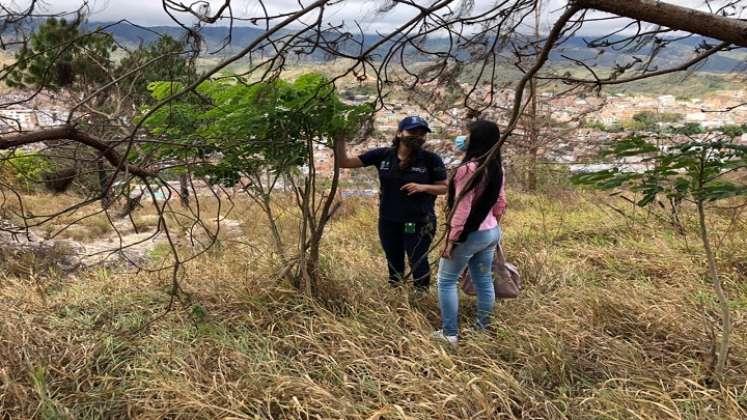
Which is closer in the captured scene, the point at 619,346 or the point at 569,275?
the point at 619,346

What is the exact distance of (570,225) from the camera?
5.54 meters

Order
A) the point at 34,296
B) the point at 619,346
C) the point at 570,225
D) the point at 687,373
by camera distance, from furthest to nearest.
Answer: the point at 570,225 < the point at 34,296 < the point at 619,346 < the point at 687,373

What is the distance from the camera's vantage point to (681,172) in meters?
1.92

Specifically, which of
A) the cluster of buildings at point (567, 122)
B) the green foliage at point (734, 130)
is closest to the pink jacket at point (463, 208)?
the cluster of buildings at point (567, 122)

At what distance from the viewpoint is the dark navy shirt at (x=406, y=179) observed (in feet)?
10.4

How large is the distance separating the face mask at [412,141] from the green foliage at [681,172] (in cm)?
128

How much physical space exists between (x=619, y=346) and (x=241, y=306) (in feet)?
7.23

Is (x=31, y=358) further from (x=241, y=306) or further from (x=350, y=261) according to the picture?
(x=350, y=261)

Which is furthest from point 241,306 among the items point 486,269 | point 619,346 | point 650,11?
point 650,11

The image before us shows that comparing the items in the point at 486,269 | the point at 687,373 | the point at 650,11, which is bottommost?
the point at 687,373

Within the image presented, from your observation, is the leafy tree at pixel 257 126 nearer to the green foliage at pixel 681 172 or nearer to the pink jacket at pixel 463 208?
the pink jacket at pixel 463 208

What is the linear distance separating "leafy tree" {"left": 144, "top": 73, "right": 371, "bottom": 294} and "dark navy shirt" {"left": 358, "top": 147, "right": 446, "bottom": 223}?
316 millimetres

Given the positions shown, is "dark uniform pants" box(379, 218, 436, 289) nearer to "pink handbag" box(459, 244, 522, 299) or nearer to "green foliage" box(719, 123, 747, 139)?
"pink handbag" box(459, 244, 522, 299)

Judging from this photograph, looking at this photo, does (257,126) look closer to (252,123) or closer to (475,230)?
(252,123)
